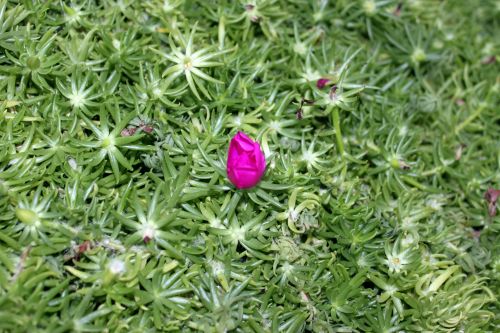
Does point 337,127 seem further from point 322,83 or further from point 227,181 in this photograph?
point 227,181

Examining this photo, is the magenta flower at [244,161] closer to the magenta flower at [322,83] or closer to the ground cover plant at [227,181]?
the ground cover plant at [227,181]

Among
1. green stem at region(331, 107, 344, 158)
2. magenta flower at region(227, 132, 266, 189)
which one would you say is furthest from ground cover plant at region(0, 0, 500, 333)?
magenta flower at region(227, 132, 266, 189)

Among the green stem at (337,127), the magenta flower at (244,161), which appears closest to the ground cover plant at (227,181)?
the green stem at (337,127)

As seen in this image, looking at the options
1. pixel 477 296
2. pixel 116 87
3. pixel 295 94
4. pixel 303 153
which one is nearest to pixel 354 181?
pixel 303 153

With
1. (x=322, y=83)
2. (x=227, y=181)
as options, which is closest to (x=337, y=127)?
(x=322, y=83)

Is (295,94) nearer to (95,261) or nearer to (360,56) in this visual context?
(360,56)

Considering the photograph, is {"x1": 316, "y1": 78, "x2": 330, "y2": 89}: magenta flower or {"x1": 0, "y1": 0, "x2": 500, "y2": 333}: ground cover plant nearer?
{"x1": 0, "y1": 0, "x2": 500, "y2": 333}: ground cover plant

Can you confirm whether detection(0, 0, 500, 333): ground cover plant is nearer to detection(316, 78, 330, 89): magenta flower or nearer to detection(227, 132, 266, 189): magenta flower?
detection(316, 78, 330, 89): magenta flower
